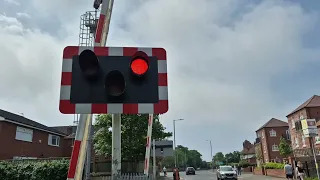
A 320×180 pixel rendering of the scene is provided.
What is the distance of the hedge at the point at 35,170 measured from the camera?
65.7 feet

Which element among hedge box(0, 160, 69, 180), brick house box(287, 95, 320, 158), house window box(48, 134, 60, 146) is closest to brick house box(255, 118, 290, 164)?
brick house box(287, 95, 320, 158)

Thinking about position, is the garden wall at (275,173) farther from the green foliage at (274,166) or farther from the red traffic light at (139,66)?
the red traffic light at (139,66)

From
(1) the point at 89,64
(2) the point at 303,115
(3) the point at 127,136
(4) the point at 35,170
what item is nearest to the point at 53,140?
(3) the point at 127,136

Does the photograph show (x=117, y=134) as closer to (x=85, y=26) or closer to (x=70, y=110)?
(x=70, y=110)

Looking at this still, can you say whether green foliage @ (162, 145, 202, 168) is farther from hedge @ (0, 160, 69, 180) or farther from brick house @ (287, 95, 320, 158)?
hedge @ (0, 160, 69, 180)

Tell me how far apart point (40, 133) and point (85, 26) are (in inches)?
851

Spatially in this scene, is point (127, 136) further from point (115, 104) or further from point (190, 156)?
point (190, 156)

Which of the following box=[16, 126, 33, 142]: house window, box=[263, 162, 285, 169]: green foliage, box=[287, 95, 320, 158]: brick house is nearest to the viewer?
box=[16, 126, 33, 142]: house window

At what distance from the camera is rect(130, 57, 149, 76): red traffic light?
10.2 ft

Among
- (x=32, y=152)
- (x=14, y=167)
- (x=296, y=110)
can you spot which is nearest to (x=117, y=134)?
(x=14, y=167)

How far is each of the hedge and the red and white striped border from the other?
18.2 meters

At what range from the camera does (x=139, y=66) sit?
3.13 meters

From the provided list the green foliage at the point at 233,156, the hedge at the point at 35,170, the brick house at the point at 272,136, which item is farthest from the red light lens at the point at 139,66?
the green foliage at the point at 233,156

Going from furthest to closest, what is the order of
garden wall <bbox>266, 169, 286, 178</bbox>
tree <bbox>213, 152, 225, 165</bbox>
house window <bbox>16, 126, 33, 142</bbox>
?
1. tree <bbox>213, 152, 225, 165</bbox>
2. garden wall <bbox>266, 169, 286, 178</bbox>
3. house window <bbox>16, 126, 33, 142</bbox>
